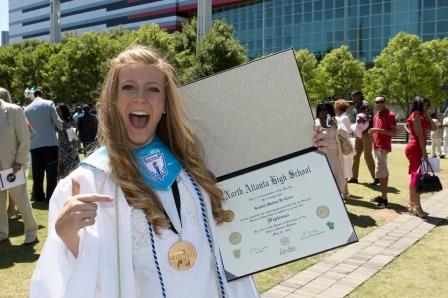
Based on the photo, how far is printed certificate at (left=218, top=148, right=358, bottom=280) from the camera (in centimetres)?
190

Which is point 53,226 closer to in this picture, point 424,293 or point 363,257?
point 424,293

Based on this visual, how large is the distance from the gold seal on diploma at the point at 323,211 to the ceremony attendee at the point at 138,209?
1.19ft

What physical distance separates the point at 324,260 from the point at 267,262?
344cm

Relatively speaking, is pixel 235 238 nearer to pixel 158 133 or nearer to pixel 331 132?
pixel 158 133

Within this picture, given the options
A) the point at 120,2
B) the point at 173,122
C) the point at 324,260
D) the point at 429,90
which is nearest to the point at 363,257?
the point at 324,260

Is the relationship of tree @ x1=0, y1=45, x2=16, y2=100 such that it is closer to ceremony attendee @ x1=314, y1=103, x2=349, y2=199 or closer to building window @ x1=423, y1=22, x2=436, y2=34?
building window @ x1=423, y1=22, x2=436, y2=34

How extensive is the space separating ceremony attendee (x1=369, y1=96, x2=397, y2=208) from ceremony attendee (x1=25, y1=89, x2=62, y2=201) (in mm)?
5304

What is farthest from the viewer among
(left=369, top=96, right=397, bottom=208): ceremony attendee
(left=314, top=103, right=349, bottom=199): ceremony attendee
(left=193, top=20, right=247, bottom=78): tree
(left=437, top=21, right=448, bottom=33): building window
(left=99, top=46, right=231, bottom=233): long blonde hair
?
(left=437, top=21, right=448, bottom=33): building window

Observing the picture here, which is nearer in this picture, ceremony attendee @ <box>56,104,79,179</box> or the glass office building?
ceremony attendee @ <box>56,104,79,179</box>

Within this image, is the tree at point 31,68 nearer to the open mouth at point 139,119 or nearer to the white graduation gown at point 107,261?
the open mouth at point 139,119

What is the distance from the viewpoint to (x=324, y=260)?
5.16m

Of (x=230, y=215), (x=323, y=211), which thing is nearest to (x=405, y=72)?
(x=323, y=211)

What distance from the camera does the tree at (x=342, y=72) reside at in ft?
155
